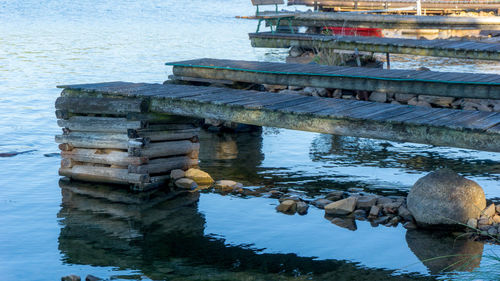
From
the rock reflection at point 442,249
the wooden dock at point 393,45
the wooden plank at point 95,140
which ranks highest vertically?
the wooden dock at point 393,45

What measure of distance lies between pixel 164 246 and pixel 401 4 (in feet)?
99.2

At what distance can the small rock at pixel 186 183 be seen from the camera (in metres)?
10.9

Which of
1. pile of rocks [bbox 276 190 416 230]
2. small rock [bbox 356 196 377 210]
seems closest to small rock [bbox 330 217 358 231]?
pile of rocks [bbox 276 190 416 230]

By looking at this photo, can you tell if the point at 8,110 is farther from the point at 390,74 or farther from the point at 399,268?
the point at 399,268

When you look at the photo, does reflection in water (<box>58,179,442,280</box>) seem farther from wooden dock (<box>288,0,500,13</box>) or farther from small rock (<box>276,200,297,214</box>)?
wooden dock (<box>288,0,500,13</box>)

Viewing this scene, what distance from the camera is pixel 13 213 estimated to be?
975 centimetres

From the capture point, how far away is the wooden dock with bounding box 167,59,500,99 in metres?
12.4

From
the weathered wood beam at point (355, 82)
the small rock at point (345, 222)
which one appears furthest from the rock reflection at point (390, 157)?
the small rock at point (345, 222)

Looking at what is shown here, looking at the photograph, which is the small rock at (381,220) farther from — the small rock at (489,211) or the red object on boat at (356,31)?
the red object on boat at (356,31)

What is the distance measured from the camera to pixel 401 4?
120ft

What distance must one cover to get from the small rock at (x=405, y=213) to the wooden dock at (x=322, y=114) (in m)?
1.06

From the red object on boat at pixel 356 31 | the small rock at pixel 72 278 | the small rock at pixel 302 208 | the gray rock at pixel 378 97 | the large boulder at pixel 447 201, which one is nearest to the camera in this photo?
the small rock at pixel 72 278

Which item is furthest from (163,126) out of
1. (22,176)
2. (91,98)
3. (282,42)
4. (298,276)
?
(282,42)

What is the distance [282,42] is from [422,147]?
24.8 ft
